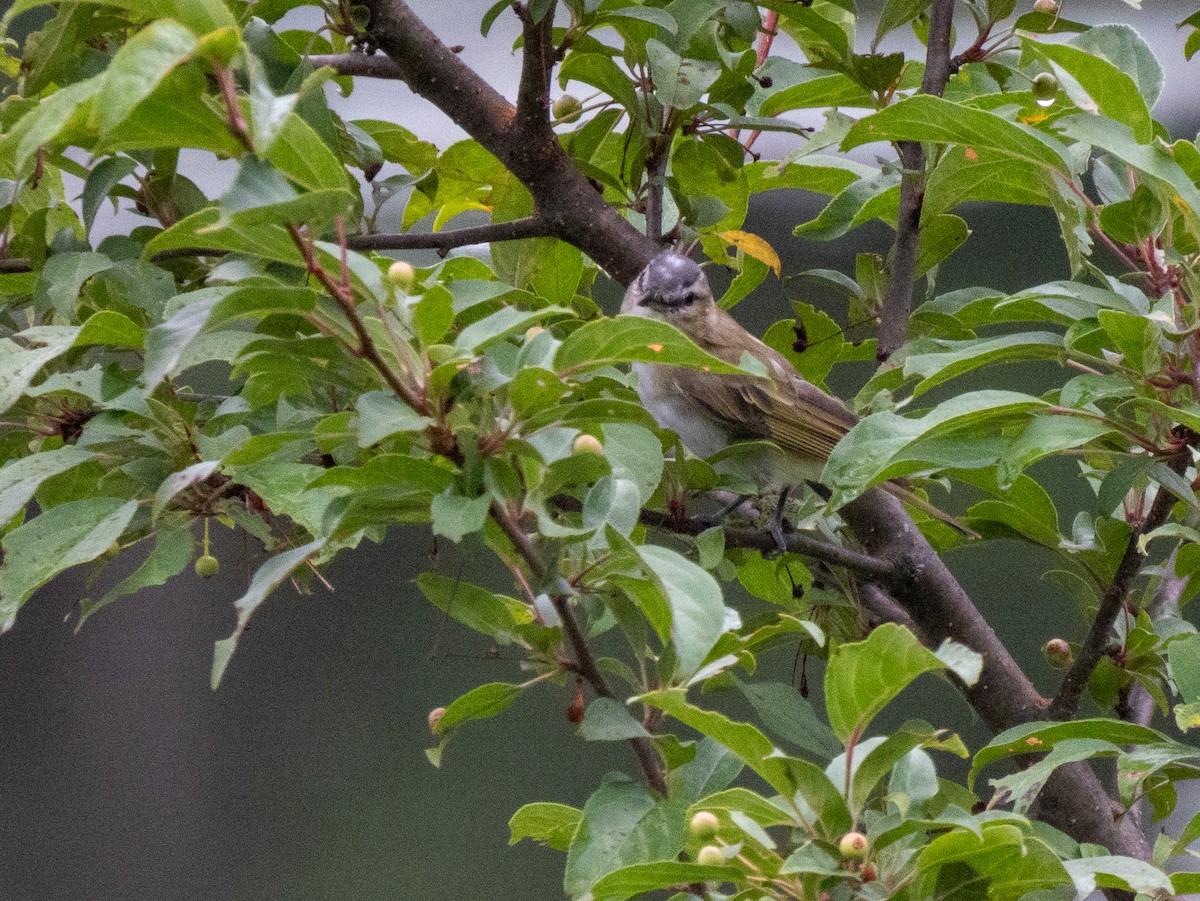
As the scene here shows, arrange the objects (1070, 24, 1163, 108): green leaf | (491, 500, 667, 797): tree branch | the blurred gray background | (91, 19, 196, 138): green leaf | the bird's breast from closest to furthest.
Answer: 1. (91, 19, 196, 138): green leaf
2. (491, 500, 667, 797): tree branch
3. (1070, 24, 1163, 108): green leaf
4. the bird's breast
5. the blurred gray background

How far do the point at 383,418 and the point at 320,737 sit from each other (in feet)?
7.71

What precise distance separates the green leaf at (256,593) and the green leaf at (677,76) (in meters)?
0.65

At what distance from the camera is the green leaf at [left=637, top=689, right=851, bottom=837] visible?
0.74 metres

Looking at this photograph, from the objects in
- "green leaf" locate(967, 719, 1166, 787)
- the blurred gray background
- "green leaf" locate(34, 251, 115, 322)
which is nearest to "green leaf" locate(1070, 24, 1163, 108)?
"green leaf" locate(967, 719, 1166, 787)

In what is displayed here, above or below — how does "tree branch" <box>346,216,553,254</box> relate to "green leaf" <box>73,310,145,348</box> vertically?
below

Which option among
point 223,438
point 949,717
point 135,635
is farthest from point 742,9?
point 135,635

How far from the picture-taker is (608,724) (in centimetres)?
80

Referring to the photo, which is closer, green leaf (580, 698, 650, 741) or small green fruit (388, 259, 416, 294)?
small green fruit (388, 259, 416, 294)

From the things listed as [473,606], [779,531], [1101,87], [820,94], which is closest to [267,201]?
[473,606]

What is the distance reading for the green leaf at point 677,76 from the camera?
118 centimetres

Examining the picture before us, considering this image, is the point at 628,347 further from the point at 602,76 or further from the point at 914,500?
the point at 914,500

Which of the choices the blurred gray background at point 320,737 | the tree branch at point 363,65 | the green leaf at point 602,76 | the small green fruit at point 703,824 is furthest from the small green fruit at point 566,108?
the blurred gray background at point 320,737

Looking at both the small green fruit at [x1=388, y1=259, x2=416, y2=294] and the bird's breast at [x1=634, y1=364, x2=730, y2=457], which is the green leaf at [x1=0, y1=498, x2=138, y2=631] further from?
the bird's breast at [x1=634, y1=364, x2=730, y2=457]

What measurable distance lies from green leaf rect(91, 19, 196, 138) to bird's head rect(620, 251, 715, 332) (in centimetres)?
65
